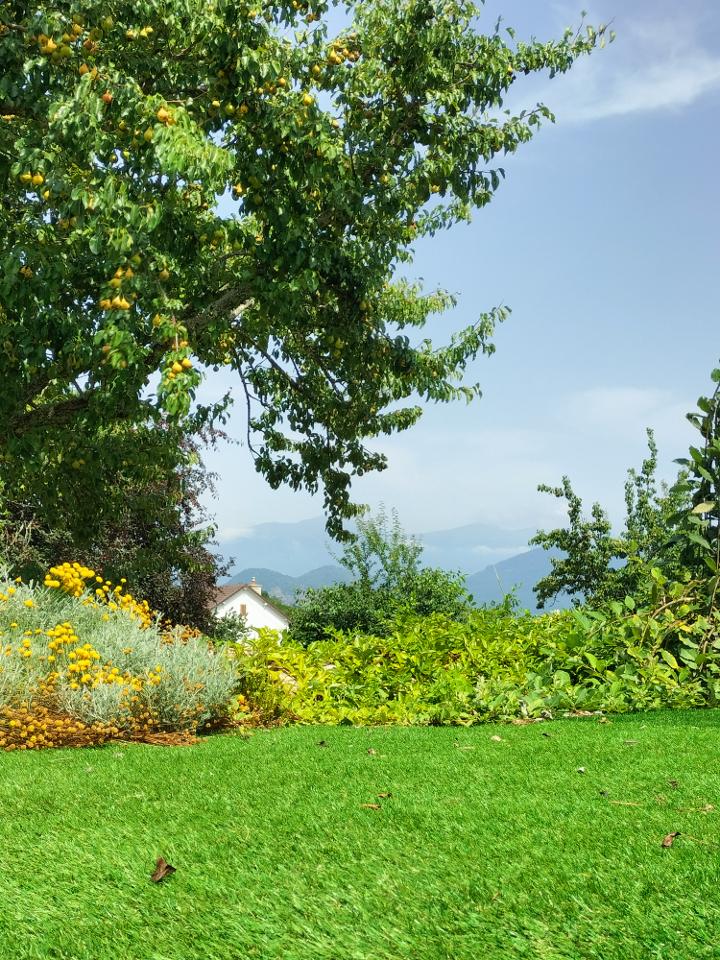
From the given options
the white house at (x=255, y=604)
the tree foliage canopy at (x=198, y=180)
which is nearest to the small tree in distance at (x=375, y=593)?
the tree foliage canopy at (x=198, y=180)

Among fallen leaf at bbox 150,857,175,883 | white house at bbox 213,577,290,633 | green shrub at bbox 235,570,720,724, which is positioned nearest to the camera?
fallen leaf at bbox 150,857,175,883

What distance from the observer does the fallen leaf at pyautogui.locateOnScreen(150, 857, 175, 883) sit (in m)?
3.38

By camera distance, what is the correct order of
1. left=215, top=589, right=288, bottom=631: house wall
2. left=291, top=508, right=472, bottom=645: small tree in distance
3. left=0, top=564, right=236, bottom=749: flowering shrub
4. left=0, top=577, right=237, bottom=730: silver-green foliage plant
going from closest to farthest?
left=0, top=564, right=236, bottom=749: flowering shrub
left=0, top=577, right=237, bottom=730: silver-green foliage plant
left=291, top=508, right=472, bottom=645: small tree in distance
left=215, top=589, right=288, bottom=631: house wall

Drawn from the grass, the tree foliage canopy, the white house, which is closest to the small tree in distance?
the tree foliage canopy

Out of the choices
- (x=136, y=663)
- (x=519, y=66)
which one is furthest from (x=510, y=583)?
(x=519, y=66)

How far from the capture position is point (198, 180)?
28.3 feet

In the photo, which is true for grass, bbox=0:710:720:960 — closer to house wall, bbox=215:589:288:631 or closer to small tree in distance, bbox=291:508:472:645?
small tree in distance, bbox=291:508:472:645

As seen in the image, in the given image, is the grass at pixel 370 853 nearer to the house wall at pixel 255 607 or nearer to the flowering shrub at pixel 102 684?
Answer: the flowering shrub at pixel 102 684

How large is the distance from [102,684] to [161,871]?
11.8 ft

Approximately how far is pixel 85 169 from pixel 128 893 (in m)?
8.46

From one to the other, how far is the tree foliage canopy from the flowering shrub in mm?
2369

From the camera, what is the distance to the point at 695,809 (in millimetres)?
4305

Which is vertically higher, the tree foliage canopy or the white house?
the tree foliage canopy

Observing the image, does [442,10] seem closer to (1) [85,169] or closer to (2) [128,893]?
(1) [85,169]
